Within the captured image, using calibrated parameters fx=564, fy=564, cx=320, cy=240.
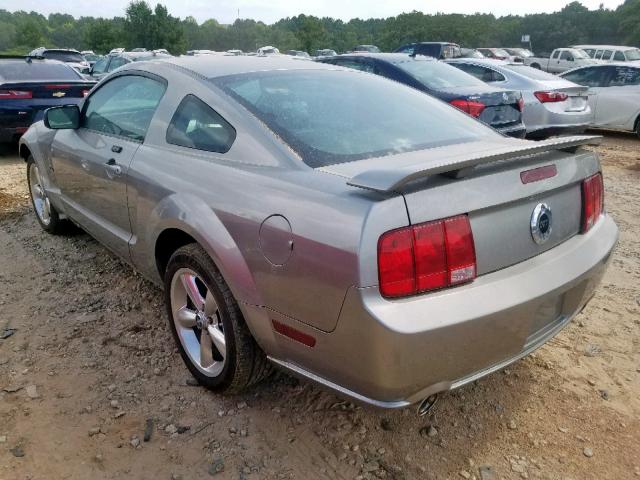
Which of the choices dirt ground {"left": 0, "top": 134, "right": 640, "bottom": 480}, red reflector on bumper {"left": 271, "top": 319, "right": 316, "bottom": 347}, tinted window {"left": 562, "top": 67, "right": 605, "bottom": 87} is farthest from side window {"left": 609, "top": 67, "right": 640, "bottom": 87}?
red reflector on bumper {"left": 271, "top": 319, "right": 316, "bottom": 347}

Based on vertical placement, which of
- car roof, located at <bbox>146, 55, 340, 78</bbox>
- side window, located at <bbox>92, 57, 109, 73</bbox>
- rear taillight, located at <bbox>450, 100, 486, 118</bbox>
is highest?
side window, located at <bbox>92, 57, 109, 73</bbox>

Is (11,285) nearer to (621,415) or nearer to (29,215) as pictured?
(29,215)

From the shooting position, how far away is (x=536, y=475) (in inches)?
85.1

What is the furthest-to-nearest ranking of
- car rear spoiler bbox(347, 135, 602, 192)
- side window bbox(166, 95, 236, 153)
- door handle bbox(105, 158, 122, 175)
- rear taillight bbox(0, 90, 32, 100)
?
rear taillight bbox(0, 90, 32, 100) → door handle bbox(105, 158, 122, 175) → side window bbox(166, 95, 236, 153) → car rear spoiler bbox(347, 135, 602, 192)

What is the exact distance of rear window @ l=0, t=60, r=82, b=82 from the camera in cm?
807

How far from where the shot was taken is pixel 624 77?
10.1 metres

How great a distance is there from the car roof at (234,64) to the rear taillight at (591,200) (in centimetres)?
150

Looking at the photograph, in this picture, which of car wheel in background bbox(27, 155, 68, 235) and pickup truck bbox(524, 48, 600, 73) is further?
pickup truck bbox(524, 48, 600, 73)

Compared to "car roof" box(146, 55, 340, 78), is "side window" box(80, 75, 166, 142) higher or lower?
lower

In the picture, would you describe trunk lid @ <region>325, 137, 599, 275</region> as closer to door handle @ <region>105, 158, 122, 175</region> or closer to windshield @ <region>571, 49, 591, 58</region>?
door handle @ <region>105, 158, 122, 175</region>

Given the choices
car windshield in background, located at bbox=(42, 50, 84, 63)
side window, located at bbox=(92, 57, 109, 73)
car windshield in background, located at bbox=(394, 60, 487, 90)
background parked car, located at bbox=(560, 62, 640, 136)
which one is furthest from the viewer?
car windshield in background, located at bbox=(42, 50, 84, 63)

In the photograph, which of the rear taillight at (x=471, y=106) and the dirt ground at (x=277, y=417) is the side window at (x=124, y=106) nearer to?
the dirt ground at (x=277, y=417)

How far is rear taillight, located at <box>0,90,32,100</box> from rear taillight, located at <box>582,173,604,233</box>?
7452 millimetres

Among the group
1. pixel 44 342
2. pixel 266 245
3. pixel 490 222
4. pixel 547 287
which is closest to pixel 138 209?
pixel 44 342
